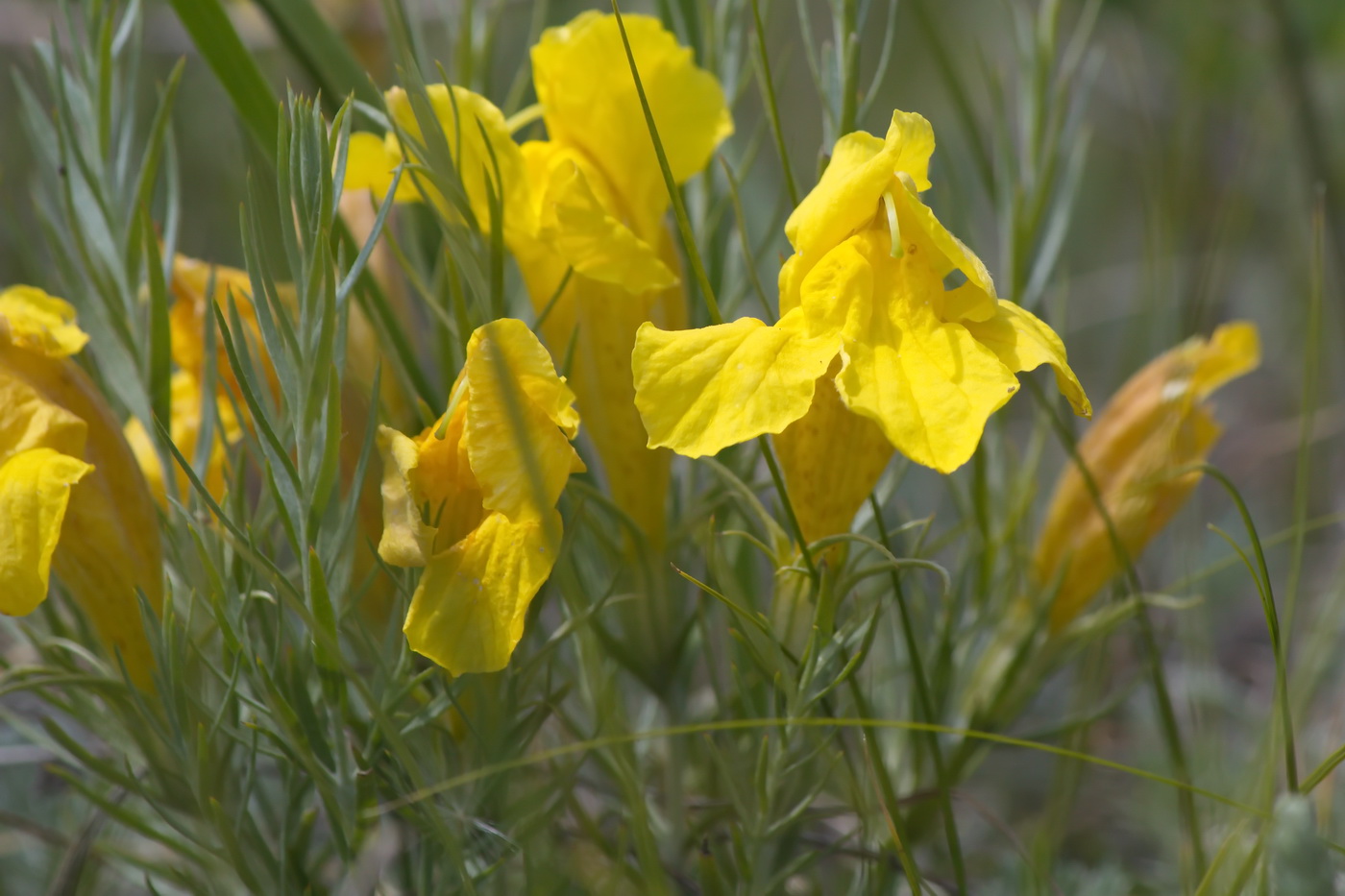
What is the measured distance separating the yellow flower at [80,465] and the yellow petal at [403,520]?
190 millimetres

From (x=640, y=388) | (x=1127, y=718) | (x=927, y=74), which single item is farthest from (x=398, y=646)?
(x=927, y=74)

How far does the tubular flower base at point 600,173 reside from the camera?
0.82 m

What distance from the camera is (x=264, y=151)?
87 cm

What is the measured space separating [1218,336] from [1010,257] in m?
0.20

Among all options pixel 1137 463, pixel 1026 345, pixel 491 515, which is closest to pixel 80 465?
pixel 491 515

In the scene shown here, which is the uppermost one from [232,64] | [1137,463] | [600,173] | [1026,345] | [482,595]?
[232,64]

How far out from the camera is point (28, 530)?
2.17ft

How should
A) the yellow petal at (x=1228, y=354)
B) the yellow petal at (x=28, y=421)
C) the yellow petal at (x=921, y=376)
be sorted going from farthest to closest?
1. the yellow petal at (x=1228, y=354)
2. the yellow petal at (x=28, y=421)
3. the yellow petal at (x=921, y=376)

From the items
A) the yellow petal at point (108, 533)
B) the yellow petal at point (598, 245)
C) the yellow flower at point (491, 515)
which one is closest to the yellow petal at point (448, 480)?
the yellow flower at point (491, 515)

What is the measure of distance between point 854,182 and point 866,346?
0.11 m

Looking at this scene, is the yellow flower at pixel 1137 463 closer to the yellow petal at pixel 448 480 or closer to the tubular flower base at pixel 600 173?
the tubular flower base at pixel 600 173

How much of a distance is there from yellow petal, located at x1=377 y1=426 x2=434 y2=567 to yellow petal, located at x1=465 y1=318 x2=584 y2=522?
5cm

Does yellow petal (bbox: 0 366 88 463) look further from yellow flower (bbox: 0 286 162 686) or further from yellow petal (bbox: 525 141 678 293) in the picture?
yellow petal (bbox: 525 141 678 293)

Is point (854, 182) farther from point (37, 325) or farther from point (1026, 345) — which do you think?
point (37, 325)
